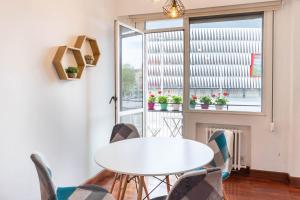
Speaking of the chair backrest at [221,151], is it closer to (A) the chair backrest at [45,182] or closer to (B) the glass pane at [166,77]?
(A) the chair backrest at [45,182]

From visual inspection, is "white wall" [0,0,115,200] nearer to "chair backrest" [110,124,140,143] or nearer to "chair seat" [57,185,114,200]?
"chair backrest" [110,124,140,143]

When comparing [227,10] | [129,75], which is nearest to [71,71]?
[129,75]

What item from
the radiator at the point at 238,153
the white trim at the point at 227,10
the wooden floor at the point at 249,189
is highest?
the white trim at the point at 227,10

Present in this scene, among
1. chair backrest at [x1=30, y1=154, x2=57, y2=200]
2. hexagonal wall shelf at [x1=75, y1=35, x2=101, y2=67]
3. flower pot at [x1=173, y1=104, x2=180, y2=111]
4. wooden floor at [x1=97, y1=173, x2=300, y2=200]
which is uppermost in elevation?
hexagonal wall shelf at [x1=75, y1=35, x2=101, y2=67]

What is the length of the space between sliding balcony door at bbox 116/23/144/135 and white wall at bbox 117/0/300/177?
23.8 inches

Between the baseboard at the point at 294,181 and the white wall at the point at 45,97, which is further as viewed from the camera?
the baseboard at the point at 294,181

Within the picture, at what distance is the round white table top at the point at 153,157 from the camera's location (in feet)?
5.13

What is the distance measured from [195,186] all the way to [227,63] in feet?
8.75

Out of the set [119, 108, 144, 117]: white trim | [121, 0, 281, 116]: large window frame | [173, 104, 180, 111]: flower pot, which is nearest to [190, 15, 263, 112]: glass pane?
[121, 0, 281, 116]: large window frame

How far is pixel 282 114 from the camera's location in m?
3.17

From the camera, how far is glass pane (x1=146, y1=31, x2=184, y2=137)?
16.2 ft

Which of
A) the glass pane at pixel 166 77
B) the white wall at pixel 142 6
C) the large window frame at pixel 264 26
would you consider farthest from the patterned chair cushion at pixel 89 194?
the glass pane at pixel 166 77

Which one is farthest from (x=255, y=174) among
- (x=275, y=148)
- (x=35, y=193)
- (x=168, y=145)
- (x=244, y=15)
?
(x=35, y=193)

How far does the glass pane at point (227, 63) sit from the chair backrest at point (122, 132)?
1.39 meters
